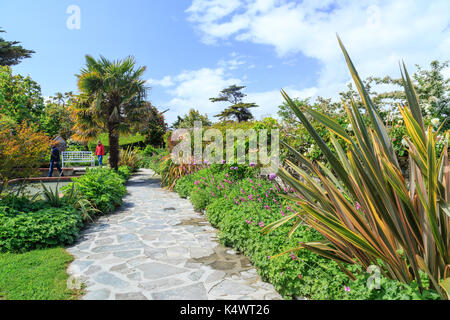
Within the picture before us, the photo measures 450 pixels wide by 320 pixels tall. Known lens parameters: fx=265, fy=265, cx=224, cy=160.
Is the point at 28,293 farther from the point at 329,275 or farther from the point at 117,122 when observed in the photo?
the point at 117,122

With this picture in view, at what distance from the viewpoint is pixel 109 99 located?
12.4m

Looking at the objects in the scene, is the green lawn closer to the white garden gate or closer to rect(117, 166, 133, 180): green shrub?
rect(117, 166, 133, 180): green shrub

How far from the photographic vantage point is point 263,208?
4418 mm

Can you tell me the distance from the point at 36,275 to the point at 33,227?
121 centimetres

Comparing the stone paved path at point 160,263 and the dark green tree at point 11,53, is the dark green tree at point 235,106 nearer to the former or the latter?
the dark green tree at point 11,53

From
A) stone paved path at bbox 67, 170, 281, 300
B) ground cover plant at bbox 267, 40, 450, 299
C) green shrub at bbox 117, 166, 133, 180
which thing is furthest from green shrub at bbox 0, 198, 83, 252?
green shrub at bbox 117, 166, 133, 180

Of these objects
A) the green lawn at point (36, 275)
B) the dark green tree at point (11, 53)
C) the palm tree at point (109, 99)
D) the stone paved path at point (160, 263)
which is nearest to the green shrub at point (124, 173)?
the palm tree at point (109, 99)

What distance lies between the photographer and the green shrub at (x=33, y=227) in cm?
392

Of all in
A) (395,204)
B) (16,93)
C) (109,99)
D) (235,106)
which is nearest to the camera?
(395,204)

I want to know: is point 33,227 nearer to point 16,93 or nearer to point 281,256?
point 281,256

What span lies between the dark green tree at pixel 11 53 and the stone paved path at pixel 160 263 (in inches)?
1073

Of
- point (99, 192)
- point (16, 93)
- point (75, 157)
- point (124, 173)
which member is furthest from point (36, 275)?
point (16, 93)

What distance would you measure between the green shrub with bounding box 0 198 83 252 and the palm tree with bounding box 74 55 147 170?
7.97 m
